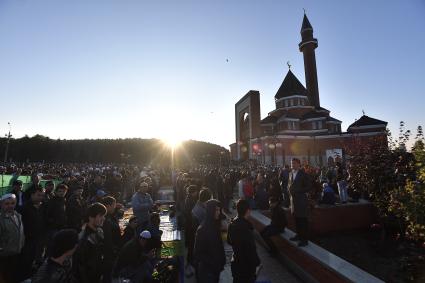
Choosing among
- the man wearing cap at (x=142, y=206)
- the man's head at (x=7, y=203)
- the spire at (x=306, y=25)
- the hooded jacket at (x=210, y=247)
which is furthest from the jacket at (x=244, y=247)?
the spire at (x=306, y=25)

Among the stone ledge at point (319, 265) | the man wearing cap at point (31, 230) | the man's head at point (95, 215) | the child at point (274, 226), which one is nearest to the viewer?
the man's head at point (95, 215)

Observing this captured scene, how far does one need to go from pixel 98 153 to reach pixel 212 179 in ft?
195

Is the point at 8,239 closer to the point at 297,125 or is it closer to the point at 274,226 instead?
the point at 274,226

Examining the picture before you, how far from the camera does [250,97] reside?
40594 mm

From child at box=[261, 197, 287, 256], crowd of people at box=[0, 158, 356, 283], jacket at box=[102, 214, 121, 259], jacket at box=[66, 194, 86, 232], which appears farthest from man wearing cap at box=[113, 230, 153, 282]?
child at box=[261, 197, 287, 256]

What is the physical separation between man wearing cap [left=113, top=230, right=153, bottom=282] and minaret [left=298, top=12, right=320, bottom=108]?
51282mm

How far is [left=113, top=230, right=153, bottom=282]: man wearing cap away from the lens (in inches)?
148

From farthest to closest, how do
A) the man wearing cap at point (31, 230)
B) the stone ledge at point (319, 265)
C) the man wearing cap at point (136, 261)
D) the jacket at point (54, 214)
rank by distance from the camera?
the jacket at point (54, 214), the man wearing cap at point (31, 230), the stone ledge at point (319, 265), the man wearing cap at point (136, 261)

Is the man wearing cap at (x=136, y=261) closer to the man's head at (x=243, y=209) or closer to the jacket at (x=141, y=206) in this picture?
the man's head at (x=243, y=209)

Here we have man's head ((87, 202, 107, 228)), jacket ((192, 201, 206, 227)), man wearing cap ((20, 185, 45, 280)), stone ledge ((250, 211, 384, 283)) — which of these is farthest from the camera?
jacket ((192, 201, 206, 227))

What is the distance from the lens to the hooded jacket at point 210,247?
3789 millimetres

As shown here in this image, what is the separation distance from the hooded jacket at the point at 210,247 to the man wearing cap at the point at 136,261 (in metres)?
0.76

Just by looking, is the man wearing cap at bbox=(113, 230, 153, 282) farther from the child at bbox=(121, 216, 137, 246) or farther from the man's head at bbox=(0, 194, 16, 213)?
the man's head at bbox=(0, 194, 16, 213)

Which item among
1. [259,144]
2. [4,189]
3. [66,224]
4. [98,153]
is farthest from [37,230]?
[98,153]
